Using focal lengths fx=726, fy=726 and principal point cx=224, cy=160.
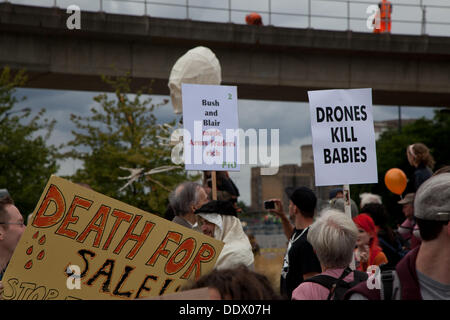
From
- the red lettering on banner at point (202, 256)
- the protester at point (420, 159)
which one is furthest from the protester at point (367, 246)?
the red lettering on banner at point (202, 256)

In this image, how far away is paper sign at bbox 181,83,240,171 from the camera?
6.60 m

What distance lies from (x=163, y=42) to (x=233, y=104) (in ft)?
63.5

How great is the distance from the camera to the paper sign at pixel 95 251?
146 inches

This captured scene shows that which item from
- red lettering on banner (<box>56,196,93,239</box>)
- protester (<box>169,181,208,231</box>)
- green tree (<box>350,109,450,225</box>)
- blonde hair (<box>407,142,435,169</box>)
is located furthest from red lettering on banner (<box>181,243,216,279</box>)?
green tree (<box>350,109,450,225</box>)

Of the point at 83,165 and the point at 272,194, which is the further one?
the point at 83,165

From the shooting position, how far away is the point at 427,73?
2886 centimetres

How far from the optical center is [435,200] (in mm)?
3023

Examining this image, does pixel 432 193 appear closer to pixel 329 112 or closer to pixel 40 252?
pixel 40 252

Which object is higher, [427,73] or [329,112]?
[427,73]

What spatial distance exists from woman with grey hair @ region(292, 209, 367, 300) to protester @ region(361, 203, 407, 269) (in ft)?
10.0

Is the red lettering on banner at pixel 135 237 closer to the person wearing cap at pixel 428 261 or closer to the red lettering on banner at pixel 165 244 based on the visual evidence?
the red lettering on banner at pixel 165 244

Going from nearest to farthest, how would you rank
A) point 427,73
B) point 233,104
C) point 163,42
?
point 233,104 → point 163,42 → point 427,73

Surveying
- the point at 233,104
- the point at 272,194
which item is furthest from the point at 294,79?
the point at 233,104
